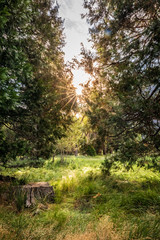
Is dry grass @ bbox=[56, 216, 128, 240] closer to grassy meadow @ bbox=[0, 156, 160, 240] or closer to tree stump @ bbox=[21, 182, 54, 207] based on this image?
grassy meadow @ bbox=[0, 156, 160, 240]

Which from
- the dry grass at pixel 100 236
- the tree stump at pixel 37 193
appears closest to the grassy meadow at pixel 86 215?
the dry grass at pixel 100 236

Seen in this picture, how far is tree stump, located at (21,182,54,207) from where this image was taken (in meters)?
3.71

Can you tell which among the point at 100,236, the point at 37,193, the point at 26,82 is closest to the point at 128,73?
the point at 26,82

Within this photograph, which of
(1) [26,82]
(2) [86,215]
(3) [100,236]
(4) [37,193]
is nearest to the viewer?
(3) [100,236]

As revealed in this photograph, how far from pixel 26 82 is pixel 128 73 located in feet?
9.96

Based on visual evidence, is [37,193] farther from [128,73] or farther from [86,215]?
[128,73]

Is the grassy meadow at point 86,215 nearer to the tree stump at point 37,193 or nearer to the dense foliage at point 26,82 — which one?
the tree stump at point 37,193

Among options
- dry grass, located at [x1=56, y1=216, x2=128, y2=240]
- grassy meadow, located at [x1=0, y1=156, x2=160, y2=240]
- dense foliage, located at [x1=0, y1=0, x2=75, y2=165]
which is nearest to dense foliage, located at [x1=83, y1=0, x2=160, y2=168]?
grassy meadow, located at [x1=0, y1=156, x2=160, y2=240]

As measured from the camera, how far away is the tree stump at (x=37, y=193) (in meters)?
3.71

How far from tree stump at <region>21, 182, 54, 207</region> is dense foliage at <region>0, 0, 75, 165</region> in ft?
3.27

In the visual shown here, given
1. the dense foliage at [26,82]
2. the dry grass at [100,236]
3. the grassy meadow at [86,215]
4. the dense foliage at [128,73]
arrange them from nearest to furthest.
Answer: the dry grass at [100,236] < the grassy meadow at [86,215] < the dense foliage at [26,82] < the dense foliage at [128,73]

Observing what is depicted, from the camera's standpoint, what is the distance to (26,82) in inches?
146

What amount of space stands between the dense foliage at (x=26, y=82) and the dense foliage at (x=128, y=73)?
61.3 inches

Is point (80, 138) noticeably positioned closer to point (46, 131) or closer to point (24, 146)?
point (46, 131)
